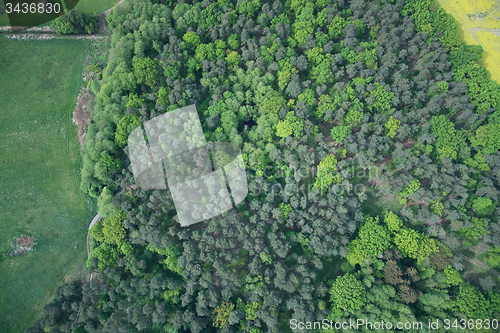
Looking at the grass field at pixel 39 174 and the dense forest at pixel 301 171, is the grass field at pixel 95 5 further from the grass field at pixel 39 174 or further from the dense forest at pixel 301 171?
the grass field at pixel 39 174

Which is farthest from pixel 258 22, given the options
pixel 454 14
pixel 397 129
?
pixel 454 14

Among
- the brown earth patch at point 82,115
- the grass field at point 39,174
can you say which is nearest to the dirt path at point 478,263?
the grass field at point 39,174

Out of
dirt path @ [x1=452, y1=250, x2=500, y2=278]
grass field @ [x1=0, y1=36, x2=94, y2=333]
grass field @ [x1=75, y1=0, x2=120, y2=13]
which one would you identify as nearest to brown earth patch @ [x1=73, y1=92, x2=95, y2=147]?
grass field @ [x1=0, y1=36, x2=94, y2=333]

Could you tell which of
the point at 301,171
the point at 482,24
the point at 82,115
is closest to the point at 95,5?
the point at 82,115

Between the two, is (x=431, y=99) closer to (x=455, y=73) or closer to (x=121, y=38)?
(x=455, y=73)

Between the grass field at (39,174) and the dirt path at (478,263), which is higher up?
the grass field at (39,174)

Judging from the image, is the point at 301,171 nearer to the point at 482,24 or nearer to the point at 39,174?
the point at 39,174
